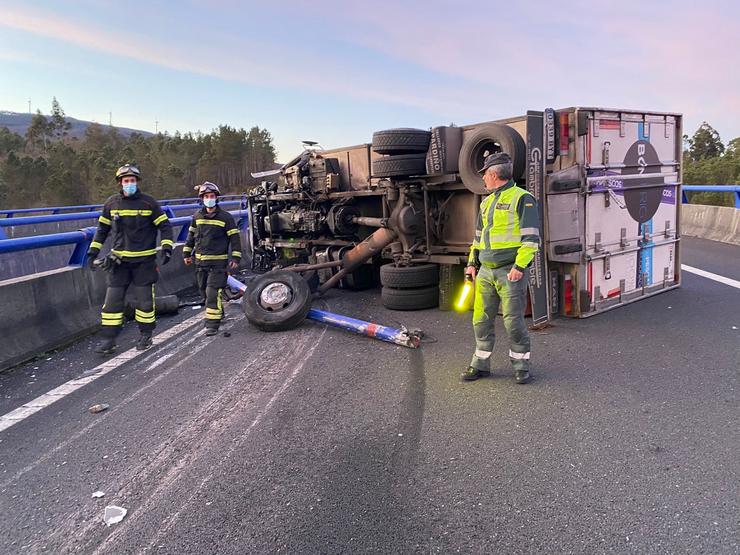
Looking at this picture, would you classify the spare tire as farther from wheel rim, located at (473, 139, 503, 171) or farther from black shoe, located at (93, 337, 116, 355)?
black shoe, located at (93, 337, 116, 355)

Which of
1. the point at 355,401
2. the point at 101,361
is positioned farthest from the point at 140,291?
the point at 355,401

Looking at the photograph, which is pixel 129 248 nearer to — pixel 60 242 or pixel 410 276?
pixel 60 242

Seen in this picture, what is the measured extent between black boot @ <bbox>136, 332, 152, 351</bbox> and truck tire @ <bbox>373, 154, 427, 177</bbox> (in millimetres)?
3507

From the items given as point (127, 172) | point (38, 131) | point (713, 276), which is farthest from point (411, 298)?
point (38, 131)

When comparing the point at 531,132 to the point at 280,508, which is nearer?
the point at 280,508

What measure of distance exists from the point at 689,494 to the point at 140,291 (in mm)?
5453

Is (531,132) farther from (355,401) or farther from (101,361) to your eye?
(101,361)

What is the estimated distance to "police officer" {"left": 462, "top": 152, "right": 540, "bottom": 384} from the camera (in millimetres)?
4426

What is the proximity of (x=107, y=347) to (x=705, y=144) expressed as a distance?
146ft

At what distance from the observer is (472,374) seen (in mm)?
4609

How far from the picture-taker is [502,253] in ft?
14.9

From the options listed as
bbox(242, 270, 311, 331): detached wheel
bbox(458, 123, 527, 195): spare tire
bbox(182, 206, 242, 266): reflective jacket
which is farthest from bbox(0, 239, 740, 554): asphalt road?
bbox(458, 123, 527, 195): spare tire

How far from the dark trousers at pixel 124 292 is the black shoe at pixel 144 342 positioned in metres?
0.05

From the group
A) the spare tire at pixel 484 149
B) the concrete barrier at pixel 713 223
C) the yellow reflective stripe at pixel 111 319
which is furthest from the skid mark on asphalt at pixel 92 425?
the concrete barrier at pixel 713 223
